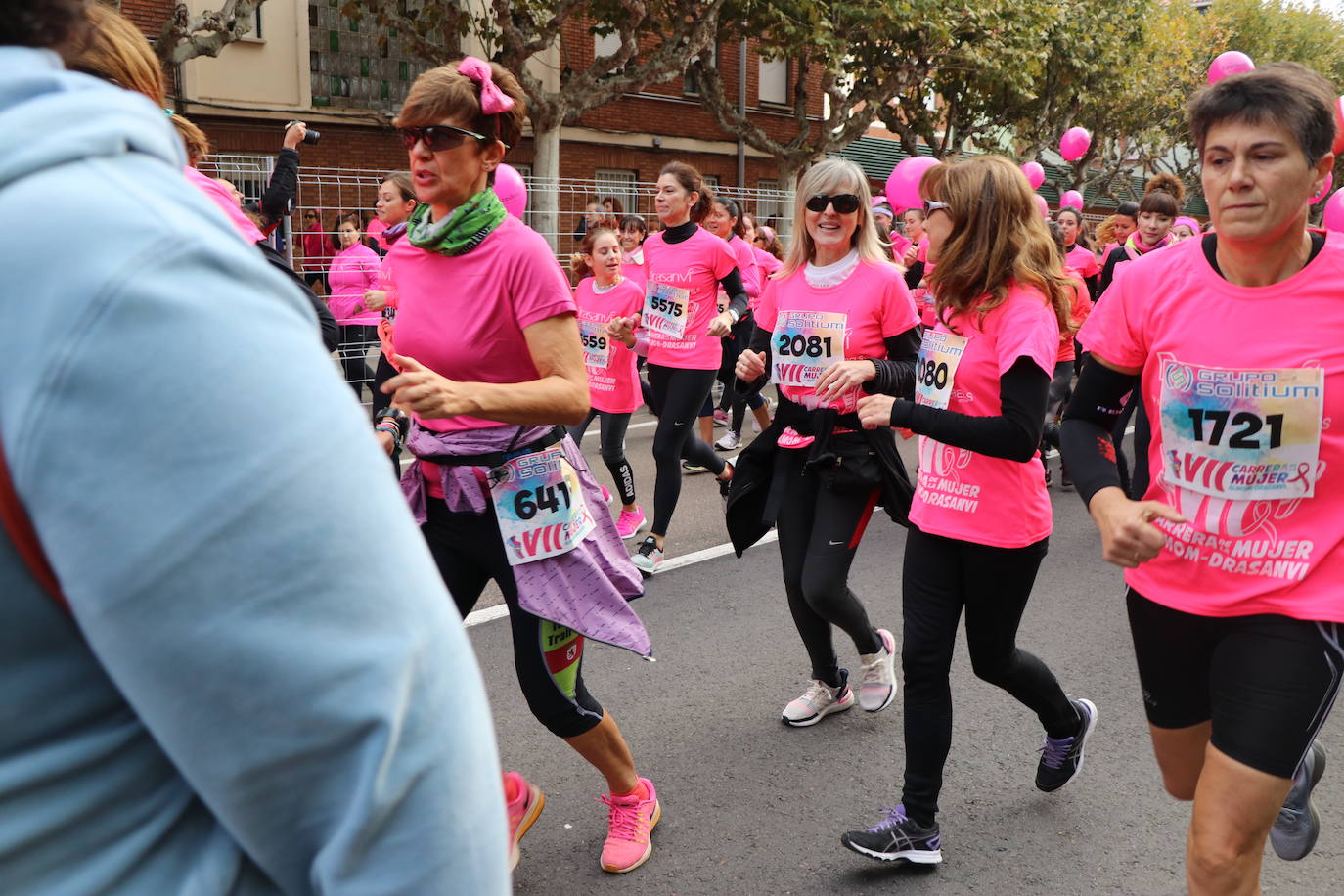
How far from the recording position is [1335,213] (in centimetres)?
614

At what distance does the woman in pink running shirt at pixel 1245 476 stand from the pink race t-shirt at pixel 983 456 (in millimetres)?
Result: 636

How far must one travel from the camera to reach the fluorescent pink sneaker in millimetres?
3381

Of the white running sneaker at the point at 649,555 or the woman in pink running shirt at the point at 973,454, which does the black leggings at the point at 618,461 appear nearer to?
the white running sneaker at the point at 649,555

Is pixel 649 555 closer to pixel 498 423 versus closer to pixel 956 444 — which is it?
pixel 956 444

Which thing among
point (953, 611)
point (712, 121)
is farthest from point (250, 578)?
point (712, 121)

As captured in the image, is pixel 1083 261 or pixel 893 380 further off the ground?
pixel 1083 261

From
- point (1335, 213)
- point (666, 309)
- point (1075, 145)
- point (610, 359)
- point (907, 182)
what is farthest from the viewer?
point (1075, 145)

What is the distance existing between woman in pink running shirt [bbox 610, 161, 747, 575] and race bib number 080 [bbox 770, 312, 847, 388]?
2208 millimetres

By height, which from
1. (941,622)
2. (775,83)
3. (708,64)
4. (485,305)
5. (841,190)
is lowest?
(941,622)

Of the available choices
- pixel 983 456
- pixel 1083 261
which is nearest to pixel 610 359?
pixel 983 456

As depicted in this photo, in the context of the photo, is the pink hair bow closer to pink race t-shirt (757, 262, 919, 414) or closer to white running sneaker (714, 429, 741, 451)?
pink race t-shirt (757, 262, 919, 414)

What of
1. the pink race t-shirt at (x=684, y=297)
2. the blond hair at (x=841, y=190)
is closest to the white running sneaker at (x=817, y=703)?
the blond hair at (x=841, y=190)

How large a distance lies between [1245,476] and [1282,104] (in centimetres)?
77

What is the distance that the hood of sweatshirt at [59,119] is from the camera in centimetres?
70
